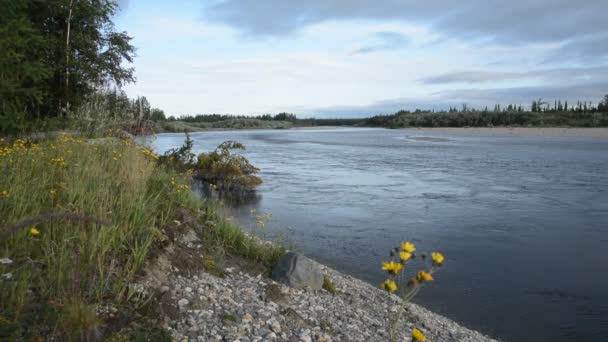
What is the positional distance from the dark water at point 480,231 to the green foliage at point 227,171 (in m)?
0.64

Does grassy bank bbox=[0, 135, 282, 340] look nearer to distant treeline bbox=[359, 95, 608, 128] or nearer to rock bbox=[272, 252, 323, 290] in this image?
rock bbox=[272, 252, 323, 290]

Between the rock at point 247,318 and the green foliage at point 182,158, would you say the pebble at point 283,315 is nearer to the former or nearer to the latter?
the rock at point 247,318

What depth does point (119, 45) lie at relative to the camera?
1833cm

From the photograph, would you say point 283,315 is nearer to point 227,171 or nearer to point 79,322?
point 79,322

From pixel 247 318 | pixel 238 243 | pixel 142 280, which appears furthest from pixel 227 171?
pixel 247 318

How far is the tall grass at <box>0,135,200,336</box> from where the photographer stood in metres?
3.13

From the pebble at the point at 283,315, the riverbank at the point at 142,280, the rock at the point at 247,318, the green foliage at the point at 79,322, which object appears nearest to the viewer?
the green foliage at the point at 79,322

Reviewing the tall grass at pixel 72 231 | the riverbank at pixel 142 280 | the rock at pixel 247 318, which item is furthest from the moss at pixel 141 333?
the rock at pixel 247 318

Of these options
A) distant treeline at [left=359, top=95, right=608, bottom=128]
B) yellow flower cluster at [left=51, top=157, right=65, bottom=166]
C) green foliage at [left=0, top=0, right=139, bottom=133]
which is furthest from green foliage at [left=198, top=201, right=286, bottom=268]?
distant treeline at [left=359, top=95, right=608, bottom=128]

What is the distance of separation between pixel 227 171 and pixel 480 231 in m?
8.17

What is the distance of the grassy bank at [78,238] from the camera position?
2859 millimetres

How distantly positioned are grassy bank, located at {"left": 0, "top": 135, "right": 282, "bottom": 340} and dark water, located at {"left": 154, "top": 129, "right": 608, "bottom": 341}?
2.39 m

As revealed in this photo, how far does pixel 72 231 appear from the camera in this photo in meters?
4.00

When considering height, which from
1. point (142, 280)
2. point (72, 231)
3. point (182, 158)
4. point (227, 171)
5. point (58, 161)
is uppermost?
point (58, 161)
